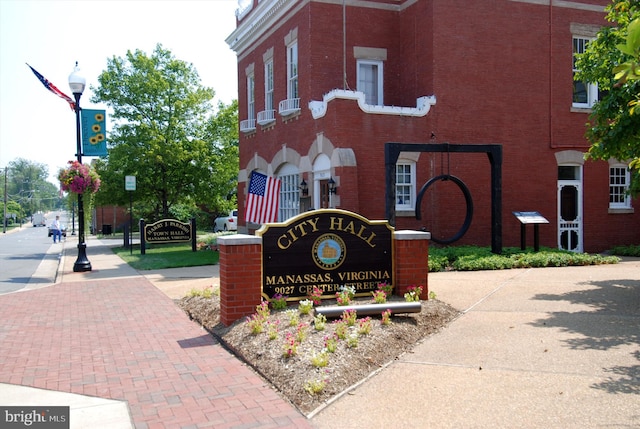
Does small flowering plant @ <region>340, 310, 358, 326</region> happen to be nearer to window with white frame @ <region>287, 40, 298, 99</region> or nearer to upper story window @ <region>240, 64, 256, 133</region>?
window with white frame @ <region>287, 40, 298, 99</region>

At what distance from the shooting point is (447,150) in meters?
13.9

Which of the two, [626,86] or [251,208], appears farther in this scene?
[251,208]

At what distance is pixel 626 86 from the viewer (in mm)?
9289

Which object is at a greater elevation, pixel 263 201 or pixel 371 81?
pixel 371 81

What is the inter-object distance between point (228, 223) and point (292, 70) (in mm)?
20286

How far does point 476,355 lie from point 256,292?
3128 millimetres

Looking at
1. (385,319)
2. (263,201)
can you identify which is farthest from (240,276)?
(263,201)

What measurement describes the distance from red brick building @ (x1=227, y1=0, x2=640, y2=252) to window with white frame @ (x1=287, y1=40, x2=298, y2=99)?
0.25 feet

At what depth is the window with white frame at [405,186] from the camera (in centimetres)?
1678

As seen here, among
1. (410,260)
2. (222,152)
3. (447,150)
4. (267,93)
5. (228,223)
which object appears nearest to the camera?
(410,260)

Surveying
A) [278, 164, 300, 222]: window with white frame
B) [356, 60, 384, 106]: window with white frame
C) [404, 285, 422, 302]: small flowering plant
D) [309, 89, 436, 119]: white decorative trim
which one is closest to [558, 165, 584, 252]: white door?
[309, 89, 436, 119]: white decorative trim

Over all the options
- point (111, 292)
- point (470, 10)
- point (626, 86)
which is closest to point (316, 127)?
point (470, 10)

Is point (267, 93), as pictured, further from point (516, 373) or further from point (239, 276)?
point (516, 373)

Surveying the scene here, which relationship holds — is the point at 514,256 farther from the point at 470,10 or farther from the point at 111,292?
the point at 111,292
